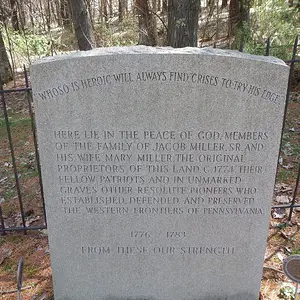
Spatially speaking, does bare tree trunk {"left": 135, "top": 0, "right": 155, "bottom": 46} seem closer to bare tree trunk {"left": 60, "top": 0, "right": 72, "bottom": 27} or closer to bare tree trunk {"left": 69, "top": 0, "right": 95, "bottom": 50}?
bare tree trunk {"left": 69, "top": 0, "right": 95, "bottom": 50}

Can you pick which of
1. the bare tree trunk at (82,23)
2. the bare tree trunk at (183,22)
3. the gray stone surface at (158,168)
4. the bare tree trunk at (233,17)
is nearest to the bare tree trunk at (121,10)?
the bare tree trunk at (233,17)

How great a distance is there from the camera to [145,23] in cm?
966

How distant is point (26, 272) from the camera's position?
341cm

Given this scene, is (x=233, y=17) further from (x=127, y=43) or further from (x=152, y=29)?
(x=152, y=29)

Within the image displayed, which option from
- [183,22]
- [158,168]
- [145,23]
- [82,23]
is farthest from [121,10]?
[158,168]

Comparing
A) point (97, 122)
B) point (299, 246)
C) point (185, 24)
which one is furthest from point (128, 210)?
point (185, 24)

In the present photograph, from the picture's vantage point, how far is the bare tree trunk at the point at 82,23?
7680 millimetres

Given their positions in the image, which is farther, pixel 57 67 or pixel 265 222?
pixel 265 222

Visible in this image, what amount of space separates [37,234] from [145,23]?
7.19 meters

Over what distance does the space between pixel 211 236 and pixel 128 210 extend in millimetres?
679

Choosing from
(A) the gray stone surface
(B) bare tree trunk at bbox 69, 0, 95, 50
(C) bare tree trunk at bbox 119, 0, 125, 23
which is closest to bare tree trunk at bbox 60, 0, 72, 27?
(C) bare tree trunk at bbox 119, 0, 125, 23

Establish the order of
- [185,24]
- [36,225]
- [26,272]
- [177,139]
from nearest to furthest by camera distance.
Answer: [177,139] < [26,272] < [36,225] < [185,24]

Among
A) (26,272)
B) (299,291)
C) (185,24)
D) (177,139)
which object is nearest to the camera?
(177,139)

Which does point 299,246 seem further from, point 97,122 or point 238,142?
point 97,122
